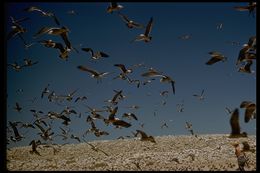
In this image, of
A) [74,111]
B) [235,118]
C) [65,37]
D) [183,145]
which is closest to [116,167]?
[74,111]

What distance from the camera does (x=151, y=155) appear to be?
25969 mm

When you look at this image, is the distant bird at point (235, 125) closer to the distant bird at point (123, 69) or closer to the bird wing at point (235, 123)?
the bird wing at point (235, 123)

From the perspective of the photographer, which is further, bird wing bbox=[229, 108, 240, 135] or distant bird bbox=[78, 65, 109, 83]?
distant bird bbox=[78, 65, 109, 83]

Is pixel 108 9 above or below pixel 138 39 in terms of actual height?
above

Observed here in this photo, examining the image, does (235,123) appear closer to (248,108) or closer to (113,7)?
(248,108)

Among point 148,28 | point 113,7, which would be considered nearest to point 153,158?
point 148,28

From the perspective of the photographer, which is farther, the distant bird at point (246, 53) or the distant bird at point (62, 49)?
the distant bird at point (62, 49)

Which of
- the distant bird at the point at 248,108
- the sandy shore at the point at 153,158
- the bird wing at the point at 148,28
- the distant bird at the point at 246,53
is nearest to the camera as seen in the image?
the distant bird at the point at 248,108

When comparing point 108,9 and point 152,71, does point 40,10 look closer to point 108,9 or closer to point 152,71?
point 108,9

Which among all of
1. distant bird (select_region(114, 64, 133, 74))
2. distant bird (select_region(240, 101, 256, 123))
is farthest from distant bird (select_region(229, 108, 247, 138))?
distant bird (select_region(114, 64, 133, 74))

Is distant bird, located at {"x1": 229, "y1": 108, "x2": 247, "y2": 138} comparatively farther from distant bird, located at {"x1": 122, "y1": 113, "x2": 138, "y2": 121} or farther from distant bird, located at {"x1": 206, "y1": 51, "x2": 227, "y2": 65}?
distant bird, located at {"x1": 122, "y1": 113, "x2": 138, "y2": 121}

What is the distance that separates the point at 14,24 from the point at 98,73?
8.15ft

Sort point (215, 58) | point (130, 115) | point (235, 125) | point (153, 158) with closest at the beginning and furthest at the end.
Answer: point (235, 125) < point (215, 58) < point (130, 115) < point (153, 158)

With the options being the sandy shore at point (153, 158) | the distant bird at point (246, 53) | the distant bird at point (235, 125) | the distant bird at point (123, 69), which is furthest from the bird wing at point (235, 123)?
the sandy shore at point (153, 158)
